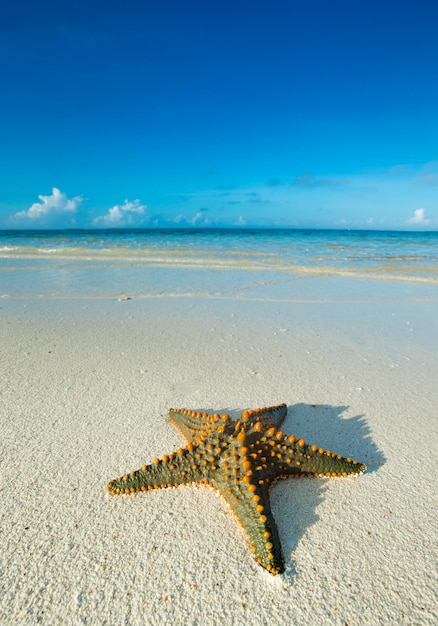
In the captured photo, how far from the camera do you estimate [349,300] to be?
855 cm

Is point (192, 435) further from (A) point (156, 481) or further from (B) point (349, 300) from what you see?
(B) point (349, 300)

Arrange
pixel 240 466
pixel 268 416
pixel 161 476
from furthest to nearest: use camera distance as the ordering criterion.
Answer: pixel 268 416, pixel 161 476, pixel 240 466

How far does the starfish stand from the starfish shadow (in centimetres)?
14

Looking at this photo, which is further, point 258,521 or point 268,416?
point 268,416

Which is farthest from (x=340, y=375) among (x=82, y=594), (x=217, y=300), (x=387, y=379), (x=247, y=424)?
(x=217, y=300)

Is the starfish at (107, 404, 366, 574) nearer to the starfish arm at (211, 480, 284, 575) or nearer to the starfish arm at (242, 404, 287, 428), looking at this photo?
the starfish arm at (211, 480, 284, 575)

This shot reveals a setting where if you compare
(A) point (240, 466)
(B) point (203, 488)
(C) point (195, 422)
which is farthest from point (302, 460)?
(C) point (195, 422)

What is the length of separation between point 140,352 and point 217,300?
339 cm

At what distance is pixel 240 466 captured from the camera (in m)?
2.45

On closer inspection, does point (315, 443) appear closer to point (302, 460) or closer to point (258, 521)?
point (302, 460)

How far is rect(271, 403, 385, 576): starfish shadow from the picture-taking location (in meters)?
2.51

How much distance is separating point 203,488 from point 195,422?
1.60 ft

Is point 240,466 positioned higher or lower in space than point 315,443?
higher

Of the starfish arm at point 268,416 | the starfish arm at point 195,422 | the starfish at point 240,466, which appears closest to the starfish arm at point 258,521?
the starfish at point 240,466
